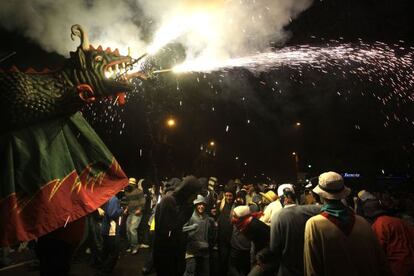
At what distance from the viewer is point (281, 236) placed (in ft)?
14.2

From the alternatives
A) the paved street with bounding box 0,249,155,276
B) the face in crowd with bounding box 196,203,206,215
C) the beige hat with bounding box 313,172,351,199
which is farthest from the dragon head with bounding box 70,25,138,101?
the paved street with bounding box 0,249,155,276

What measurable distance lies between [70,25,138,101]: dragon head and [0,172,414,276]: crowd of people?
7.67 feet

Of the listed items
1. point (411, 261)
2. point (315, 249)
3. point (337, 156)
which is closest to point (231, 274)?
point (411, 261)

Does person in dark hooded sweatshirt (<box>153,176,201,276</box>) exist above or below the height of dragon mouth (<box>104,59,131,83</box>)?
below

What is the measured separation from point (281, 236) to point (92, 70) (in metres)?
3.20

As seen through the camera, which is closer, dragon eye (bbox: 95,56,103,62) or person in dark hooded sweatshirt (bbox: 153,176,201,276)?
dragon eye (bbox: 95,56,103,62)

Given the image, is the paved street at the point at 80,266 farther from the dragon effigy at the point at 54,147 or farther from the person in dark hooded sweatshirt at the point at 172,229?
the dragon effigy at the point at 54,147

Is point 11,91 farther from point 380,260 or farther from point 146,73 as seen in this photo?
point 380,260

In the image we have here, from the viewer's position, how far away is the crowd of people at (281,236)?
10.3ft

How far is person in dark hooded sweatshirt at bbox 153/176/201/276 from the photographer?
4.54m

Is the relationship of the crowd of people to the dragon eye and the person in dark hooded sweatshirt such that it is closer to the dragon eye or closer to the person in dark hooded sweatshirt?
the person in dark hooded sweatshirt

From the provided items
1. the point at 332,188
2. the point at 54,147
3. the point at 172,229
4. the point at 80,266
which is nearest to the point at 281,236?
the point at 332,188

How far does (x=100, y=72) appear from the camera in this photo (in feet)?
8.53

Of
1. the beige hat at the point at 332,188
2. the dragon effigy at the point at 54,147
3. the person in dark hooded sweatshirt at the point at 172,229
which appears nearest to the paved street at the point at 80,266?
the person in dark hooded sweatshirt at the point at 172,229
